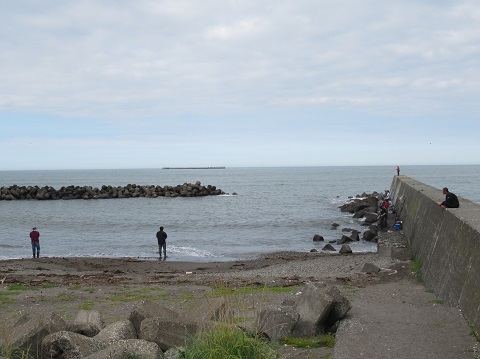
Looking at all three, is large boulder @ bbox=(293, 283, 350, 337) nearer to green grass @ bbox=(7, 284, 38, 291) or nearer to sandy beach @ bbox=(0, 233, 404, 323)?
sandy beach @ bbox=(0, 233, 404, 323)

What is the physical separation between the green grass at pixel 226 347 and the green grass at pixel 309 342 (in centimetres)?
184

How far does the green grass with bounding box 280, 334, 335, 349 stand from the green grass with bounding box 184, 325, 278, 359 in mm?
1838

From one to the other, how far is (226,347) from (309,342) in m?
2.47

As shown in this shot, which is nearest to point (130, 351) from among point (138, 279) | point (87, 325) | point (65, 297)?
point (87, 325)

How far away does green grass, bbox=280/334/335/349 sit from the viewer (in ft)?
23.4

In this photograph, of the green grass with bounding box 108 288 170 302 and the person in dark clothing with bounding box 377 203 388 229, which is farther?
the person in dark clothing with bounding box 377 203 388 229

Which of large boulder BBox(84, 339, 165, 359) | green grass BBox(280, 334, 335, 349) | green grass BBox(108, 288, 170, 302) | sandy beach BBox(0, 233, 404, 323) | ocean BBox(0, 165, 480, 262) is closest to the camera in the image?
large boulder BBox(84, 339, 165, 359)

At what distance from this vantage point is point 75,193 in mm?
67688

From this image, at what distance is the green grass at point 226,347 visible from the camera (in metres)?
5.01

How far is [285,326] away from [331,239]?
68.1 feet

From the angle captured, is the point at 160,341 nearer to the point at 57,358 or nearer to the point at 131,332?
the point at 131,332

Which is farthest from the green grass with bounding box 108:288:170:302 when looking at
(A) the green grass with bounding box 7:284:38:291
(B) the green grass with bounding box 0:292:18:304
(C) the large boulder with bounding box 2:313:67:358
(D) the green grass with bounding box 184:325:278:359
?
(D) the green grass with bounding box 184:325:278:359

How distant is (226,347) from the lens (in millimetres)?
5125

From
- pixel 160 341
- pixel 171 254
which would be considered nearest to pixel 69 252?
pixel 171 254
